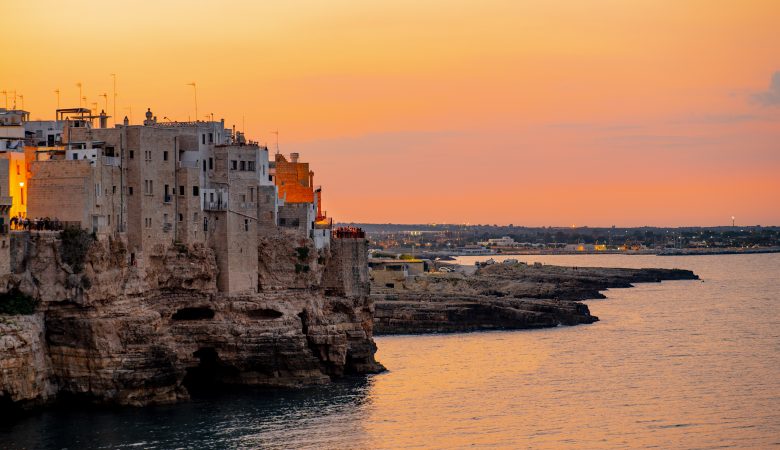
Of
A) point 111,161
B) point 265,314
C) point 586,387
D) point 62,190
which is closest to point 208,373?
point 265,314

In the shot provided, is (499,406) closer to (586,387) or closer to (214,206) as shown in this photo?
(586,387)

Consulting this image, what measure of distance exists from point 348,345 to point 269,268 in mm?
6591

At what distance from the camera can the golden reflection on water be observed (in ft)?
174

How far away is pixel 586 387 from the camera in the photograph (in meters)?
65.4

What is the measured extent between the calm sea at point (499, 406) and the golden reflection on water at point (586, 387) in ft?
0.32

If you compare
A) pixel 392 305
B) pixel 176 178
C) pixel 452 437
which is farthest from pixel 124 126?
pixel 392 305

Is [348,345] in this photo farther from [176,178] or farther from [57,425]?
[57,425]

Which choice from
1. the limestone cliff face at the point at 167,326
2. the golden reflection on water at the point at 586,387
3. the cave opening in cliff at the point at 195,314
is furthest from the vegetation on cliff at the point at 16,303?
the golden reflection on water at the point at 586,387

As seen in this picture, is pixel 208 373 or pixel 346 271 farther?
pixel 346 271

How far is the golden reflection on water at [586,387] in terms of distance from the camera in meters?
53.0

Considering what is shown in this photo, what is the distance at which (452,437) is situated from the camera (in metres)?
52.1

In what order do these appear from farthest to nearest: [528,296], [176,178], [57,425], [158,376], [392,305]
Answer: [528,296] < [392,305] < [176,178] < [158,376] < [57,425]

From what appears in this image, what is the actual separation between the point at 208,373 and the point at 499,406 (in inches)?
549

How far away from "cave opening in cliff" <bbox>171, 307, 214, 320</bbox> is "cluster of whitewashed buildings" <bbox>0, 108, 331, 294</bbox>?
1.35 metres
